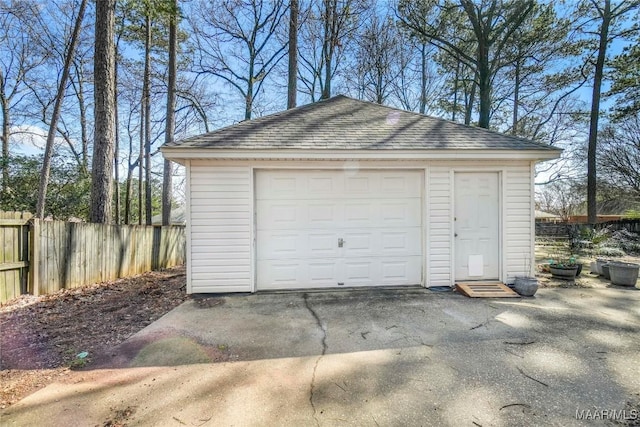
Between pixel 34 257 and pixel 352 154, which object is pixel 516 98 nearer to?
pixel 352 154

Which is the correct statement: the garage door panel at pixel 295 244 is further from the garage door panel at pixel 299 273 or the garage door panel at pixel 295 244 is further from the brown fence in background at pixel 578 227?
the brown fence in background at pixel 578 227

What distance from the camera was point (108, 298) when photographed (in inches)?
209

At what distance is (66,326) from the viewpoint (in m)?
3.89

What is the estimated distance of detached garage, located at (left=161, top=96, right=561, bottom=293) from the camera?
5234mm

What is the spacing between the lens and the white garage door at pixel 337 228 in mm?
5398

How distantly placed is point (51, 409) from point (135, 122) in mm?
18461

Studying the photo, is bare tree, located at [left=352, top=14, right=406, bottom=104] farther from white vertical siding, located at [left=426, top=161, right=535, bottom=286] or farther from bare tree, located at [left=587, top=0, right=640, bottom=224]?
A: white vertical siding, located at [left=426, top=161, right=535, bottom=286]

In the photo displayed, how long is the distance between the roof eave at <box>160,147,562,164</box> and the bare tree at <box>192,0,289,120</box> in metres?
9.46

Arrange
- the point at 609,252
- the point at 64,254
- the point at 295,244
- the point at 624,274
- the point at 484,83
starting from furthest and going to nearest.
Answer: the point at 484,83 < the point at 609,252 < the point at 624,274 < the point at 64,254 < the point at 295,244

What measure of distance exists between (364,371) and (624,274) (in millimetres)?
6033

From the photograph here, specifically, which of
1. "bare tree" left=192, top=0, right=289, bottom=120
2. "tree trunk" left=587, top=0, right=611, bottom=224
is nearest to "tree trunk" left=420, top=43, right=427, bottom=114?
"tree trunk" left=587, top=0, right=611, bottom=224

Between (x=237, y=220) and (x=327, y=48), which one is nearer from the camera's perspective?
(x=237, y=220)

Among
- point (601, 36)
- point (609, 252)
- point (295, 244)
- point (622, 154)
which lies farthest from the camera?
point (622, 154)

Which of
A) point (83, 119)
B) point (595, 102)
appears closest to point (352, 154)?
point (595, 102)
